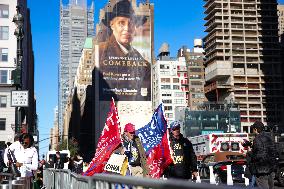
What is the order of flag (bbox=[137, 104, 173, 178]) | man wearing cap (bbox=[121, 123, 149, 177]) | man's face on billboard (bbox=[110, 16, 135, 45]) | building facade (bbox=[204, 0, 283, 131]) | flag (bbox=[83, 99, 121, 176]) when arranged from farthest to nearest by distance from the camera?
man's face on billboard (bbox=[110, 16, 135, 45])
building facade (bbox=[204, 0, 283, 131])
flag (bbox=[83, 99, 121, 176])
flag (bbox=[137, 104, 173, 178])
man wearing cap (bbox=[121, 123, 149, 177])

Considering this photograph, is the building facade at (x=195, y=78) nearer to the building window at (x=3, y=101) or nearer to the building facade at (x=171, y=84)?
the building facade at (x=171, y=84)

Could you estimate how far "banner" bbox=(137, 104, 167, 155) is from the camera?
420 inches

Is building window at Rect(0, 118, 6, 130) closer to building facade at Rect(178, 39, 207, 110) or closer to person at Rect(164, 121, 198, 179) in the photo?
person at Rect(164, 121, 198, 179)

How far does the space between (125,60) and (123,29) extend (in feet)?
29.5

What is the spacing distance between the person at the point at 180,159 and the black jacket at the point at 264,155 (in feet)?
3.74

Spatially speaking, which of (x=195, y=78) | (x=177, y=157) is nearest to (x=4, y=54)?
(x=177, y=157)

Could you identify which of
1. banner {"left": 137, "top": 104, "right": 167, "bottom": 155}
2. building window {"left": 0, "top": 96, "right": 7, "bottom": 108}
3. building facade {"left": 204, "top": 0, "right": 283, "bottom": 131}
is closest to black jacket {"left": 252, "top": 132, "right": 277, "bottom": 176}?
banner {"left": 137, "top": 104, "right": 167, "bottom": 155}

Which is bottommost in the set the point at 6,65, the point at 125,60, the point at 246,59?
the point at 6,65

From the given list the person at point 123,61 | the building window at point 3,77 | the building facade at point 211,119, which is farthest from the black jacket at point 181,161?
the person at point 123,61

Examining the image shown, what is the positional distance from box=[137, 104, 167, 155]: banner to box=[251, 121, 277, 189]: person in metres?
2.47

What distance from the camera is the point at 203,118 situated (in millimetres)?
116062

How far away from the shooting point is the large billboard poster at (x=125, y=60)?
135 metres

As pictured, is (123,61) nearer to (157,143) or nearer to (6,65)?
(6,65)

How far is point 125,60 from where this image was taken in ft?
462
